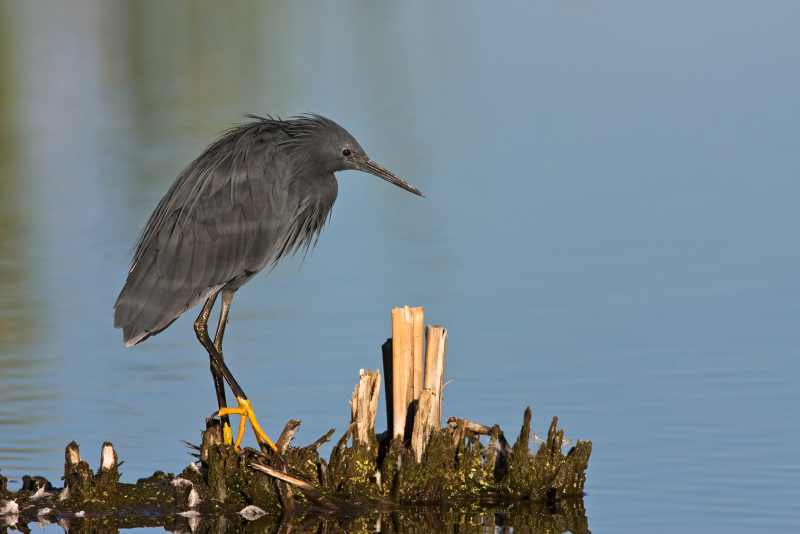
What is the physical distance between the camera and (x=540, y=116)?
21750 mm

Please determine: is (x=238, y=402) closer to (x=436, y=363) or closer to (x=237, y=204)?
(x=237, y=204)

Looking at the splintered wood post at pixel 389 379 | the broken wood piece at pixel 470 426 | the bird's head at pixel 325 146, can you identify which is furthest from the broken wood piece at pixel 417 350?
the bird's head at pixel 325 146

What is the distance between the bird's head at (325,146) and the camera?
30.2 ft

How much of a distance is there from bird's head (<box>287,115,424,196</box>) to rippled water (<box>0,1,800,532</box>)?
5.97 ft

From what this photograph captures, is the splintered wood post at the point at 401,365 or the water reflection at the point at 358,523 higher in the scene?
the splintered wood post at the point at 401,365

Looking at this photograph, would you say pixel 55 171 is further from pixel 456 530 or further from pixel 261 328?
pixel 456 530

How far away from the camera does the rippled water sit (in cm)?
1004

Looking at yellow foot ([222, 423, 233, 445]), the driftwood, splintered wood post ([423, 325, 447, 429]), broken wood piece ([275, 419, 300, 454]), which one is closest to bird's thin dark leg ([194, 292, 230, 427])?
yellow foot ([222, 423, 233, 445])

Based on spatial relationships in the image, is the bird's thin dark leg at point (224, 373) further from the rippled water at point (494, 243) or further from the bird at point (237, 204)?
the rippled water at point (494, 243)

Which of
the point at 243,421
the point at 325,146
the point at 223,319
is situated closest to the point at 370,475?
the point at 243,421

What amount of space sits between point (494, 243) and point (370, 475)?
7.45 m

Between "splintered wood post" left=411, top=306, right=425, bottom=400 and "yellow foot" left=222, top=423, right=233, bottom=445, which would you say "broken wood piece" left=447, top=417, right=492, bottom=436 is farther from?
"yellow foot" left=222, top=423, right=233, bottom=445

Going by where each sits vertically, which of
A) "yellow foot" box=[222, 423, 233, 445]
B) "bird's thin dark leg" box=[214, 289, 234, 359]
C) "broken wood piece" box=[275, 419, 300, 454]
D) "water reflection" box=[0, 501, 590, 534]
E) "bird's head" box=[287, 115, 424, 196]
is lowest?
"water reflection" box=[0, 501, 590, 534]

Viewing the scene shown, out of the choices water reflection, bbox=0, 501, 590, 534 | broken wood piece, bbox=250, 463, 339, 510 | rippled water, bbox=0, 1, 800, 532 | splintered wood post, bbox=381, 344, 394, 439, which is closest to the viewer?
broken wood piece, bbox=250, 463, 339, 510
